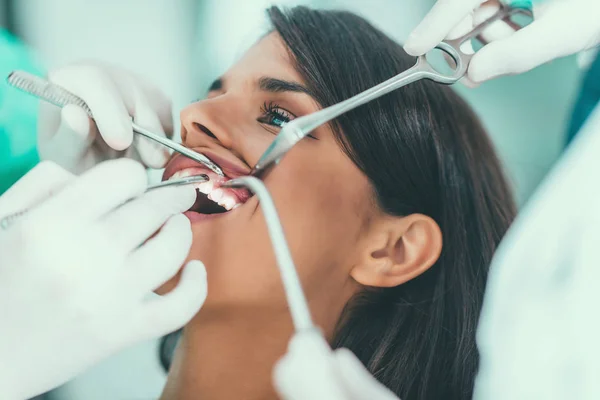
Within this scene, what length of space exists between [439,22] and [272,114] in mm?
259

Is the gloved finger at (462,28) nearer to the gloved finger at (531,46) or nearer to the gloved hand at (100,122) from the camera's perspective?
the gloved finger at (531,46)

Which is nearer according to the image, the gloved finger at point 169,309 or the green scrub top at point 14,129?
the gloved finger at point 169,309

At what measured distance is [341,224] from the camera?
2.68 ft

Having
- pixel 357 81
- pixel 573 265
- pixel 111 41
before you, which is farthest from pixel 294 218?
pixel 111 41

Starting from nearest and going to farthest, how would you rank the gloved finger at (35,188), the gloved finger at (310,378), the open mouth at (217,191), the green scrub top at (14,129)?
the gloved finger at (310,378), the gloved finger at (35,188), the open mouth at (217,191), the green scrub top at (14,129)

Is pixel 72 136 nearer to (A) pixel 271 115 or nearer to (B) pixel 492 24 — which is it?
(A) pixel 271 115

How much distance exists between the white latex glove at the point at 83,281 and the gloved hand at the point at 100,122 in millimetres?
204

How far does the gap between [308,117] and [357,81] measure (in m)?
0.15

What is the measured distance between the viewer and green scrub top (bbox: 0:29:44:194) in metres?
0.93

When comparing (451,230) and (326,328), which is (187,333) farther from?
(451,230)

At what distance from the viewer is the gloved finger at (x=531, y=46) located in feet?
2.51

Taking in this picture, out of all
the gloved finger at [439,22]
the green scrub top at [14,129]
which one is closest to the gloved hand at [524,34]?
the gloved finger at [439,22]

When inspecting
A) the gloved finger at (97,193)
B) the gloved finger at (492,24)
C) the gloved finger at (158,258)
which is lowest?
the gloved finger at (158,258)

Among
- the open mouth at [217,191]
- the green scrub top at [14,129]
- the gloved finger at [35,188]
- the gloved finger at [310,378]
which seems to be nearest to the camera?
the gloved finger at [310,378]
